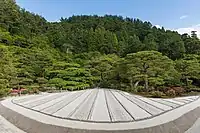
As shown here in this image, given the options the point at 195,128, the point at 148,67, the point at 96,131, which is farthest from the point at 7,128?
the point at 148,67

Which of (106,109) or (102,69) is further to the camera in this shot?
(102,69)

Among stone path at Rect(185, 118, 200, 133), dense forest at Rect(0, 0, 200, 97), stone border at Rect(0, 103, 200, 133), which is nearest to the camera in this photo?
stone border at Rect(0, 103, 200, 133)

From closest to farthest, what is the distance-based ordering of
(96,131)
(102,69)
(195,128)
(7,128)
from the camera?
1. (96,131)
2. (195,128)
3. (7,128)
4. (102,69)

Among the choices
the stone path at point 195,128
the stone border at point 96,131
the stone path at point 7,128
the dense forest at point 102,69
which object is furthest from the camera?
the dense forest at point 102,69

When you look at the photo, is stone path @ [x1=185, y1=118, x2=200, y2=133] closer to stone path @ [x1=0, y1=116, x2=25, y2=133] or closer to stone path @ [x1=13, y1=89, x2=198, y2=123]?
stone path @ [x1=13, y1=89, x2=198, y2=123]

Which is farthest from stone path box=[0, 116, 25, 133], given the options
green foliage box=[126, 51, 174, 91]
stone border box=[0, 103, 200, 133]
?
green foliage box=[126, 51, 174, 91]

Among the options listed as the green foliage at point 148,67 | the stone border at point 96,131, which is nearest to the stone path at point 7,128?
the stone border at point 96,131

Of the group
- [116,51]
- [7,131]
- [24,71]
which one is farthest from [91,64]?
[7,131]

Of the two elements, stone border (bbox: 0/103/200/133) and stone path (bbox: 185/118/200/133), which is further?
stone path (bbox: 185/118/200/133)

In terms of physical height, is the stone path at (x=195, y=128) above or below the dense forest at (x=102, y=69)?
below

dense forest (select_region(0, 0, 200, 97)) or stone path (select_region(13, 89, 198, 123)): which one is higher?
dense forest (select_region(0, 0, 200, 97))

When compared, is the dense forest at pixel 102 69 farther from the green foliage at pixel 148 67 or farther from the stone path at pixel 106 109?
the stone path at pixel 106 109

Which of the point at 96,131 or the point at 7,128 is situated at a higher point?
the point at 96,131

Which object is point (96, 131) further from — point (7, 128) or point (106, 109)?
→ point (7, 128)
